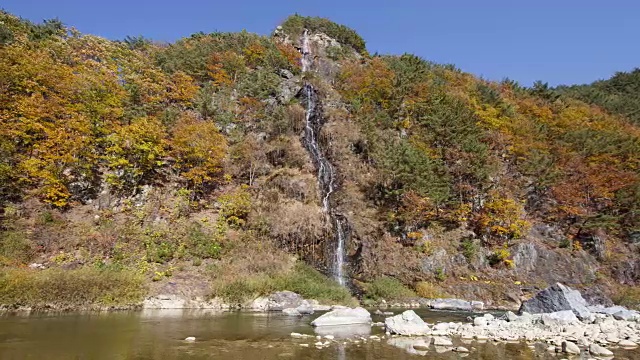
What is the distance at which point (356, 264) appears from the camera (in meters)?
27.8

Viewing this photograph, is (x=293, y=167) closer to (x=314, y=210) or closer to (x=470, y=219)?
(x=314, y=210)

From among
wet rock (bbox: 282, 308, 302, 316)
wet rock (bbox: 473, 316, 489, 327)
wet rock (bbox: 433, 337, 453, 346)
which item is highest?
wet rock (bbox: 473, 316, 489, 327)

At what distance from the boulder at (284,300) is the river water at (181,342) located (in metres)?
4.58

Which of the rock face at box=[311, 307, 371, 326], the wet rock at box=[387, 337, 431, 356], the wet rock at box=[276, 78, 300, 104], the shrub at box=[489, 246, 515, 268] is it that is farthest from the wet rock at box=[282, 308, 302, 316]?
the wet rock at box=[276, 78, 300, 104]

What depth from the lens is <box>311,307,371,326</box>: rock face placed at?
16.8 metres

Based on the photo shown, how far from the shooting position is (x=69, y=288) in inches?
762

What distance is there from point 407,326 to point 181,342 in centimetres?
842

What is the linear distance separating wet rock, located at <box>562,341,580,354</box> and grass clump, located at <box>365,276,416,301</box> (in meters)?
13.5

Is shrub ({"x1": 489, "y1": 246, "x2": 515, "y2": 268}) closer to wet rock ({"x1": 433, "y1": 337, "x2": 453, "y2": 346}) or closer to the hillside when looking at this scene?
the hillside

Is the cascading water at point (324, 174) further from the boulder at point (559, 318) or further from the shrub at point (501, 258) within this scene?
the boulder at point (559, 318)

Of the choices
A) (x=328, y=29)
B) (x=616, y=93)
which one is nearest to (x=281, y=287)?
(x=328, y=29)

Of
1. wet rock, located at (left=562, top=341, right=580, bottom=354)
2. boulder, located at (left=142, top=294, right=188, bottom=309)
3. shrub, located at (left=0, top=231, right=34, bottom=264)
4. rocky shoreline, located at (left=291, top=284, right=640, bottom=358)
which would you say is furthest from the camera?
shrub, located at (left=0, top=231, right=34, bottom=264)

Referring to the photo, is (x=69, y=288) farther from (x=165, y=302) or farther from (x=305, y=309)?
(x=305, y=309)

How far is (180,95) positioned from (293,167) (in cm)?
1530
